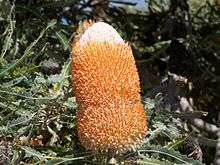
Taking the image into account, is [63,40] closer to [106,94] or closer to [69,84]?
[69,84]

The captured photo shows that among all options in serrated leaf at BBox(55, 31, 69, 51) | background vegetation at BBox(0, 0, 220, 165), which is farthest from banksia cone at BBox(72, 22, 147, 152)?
serrated leaf at BBox(55, 31, 69, 51)

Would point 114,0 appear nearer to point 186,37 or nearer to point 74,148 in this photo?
point 186,37

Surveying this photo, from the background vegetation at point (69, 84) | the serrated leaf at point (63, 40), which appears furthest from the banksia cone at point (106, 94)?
the serrated leaf at point (63, 40)

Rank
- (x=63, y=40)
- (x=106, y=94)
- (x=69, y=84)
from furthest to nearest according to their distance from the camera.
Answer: (x=63, y=40), (x=69, y=84), (x=106, y=94)

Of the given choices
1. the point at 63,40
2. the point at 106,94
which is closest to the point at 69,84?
the point at 63,40

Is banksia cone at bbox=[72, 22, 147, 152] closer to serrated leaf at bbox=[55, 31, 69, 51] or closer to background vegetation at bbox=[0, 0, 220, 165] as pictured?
background vegetation at bbox=[0, 0, 220, 165]

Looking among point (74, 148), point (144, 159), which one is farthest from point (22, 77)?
point (144, 159)

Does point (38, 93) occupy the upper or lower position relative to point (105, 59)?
lower
